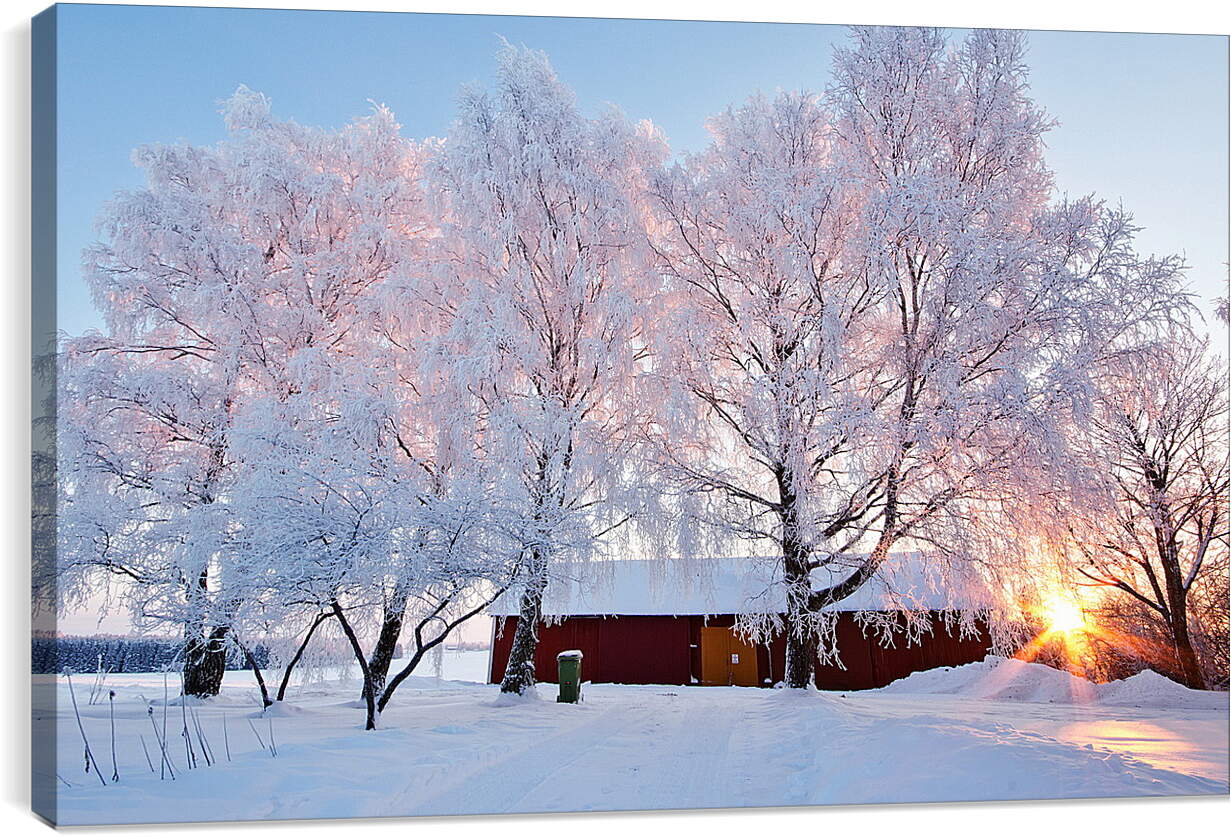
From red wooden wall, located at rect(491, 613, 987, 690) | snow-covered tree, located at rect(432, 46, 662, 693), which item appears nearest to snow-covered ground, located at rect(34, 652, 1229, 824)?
red wooden wall, located at rect(491, 613, 987, 690)

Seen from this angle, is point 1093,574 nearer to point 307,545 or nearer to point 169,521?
point 307,545

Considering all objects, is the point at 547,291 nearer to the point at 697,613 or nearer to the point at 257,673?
the point at 697,613

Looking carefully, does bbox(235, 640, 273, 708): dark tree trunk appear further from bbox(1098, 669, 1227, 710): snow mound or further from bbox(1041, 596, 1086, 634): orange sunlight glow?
bbox(1098, 669, 1227, 710): snow mound

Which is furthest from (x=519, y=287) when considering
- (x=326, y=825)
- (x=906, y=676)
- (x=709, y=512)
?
(x=906, y=676)

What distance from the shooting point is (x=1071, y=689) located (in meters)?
6.05

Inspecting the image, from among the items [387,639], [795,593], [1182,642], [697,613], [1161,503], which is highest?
[1161,503]

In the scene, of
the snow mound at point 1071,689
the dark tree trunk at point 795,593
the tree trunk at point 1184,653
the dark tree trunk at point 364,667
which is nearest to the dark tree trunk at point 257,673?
the dark tree trunk at point 364,667

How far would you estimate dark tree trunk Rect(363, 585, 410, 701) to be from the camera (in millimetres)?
5090

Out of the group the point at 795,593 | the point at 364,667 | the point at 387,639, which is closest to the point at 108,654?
the point at 364,667

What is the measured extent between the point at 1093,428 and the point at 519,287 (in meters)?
3.65

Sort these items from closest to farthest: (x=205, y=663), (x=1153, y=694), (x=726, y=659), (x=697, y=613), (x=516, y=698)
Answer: (x=205, y=663)
(x=1153, y=694)
(x=516, y=698)
(x=697, y=613)
(x=726, y=659)

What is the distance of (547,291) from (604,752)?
2954mm

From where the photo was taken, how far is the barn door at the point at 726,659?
23.0ft

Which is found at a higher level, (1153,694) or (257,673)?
(257,673)
